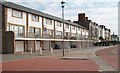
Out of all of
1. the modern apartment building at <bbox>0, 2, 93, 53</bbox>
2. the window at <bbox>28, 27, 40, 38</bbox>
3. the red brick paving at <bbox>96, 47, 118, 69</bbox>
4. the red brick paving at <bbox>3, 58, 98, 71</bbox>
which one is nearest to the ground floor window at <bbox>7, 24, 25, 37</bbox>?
the modern apartment building at <bbox>0, 2, 93, 53</bbox>

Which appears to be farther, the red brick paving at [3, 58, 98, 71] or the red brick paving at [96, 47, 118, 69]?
the red brick paving at [96, 47, 118, 69]

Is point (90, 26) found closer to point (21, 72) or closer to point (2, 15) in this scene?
point (2, 15)

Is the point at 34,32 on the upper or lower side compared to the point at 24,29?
lower

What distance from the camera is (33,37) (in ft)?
153

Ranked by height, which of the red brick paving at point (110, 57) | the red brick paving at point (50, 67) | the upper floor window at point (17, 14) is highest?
the upper floor window at point (17, 14)

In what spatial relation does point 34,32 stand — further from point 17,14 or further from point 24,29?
point 17,14

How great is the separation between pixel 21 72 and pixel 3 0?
1246 inches

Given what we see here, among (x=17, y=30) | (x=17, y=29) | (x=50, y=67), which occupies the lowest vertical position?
(x=50, y=67)

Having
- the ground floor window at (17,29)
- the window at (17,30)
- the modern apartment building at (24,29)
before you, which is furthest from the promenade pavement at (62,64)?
the window at (17,30)

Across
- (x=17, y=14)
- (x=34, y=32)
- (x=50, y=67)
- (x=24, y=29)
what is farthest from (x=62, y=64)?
(x=34, y=32)

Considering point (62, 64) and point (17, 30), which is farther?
point (17, 30)

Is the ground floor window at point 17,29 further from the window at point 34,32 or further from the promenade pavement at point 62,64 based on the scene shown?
the promenade pavement at point 62,64

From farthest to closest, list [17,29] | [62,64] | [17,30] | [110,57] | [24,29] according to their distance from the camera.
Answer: [24,29] < [17,29] < [17,30] < [110,57] < [62,64]

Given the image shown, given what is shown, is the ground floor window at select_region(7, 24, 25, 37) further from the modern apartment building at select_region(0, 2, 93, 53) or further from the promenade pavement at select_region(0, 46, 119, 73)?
the promenade pavement at select_region(0, 46, 119, 73)
